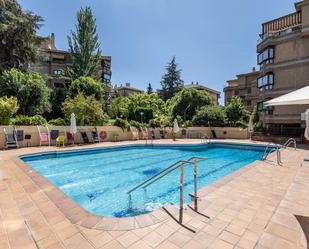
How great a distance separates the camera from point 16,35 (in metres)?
19.2

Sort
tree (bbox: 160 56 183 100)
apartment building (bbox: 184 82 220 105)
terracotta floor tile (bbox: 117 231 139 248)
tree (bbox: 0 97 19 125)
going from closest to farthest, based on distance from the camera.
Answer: terracotta floor tile (bbox: 117 231 139 248) → tree (bbox: 0 97 19 125) → tree (bbox: 160 56 183 100) → apartment building (bbox: 184 82 220 105)

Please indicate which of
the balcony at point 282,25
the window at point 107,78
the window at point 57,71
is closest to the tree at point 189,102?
the balcony at point 282,25

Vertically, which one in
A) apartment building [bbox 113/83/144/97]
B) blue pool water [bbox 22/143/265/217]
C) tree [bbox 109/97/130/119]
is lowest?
blue pool water [bbox 22/143/265/217]

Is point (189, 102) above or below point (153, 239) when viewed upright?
above

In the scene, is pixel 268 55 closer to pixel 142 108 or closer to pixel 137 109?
pixel 142 108

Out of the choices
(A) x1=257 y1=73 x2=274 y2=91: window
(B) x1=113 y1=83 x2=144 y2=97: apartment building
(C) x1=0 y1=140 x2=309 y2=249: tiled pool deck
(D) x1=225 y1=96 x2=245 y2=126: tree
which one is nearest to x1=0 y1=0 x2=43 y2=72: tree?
(C) x1=0 y1=140 x2=309 y2=249: tiled pool deck

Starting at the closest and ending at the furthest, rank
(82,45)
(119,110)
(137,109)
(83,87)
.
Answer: (83,87)
(82,45)
(137,109)
(119,110)

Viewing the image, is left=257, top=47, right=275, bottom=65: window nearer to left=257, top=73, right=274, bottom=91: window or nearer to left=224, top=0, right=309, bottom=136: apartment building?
left=224, top=0, right=309, bottom=136: apartment building

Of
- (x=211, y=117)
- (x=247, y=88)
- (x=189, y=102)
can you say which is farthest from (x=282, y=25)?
(x=247, y=88)

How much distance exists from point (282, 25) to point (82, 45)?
25.3 m

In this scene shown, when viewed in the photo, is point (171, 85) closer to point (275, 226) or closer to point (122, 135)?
point (122, 135)

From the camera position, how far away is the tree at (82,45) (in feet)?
87.6

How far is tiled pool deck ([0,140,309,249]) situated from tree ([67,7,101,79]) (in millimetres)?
25190

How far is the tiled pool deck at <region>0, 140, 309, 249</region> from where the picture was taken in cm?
253
